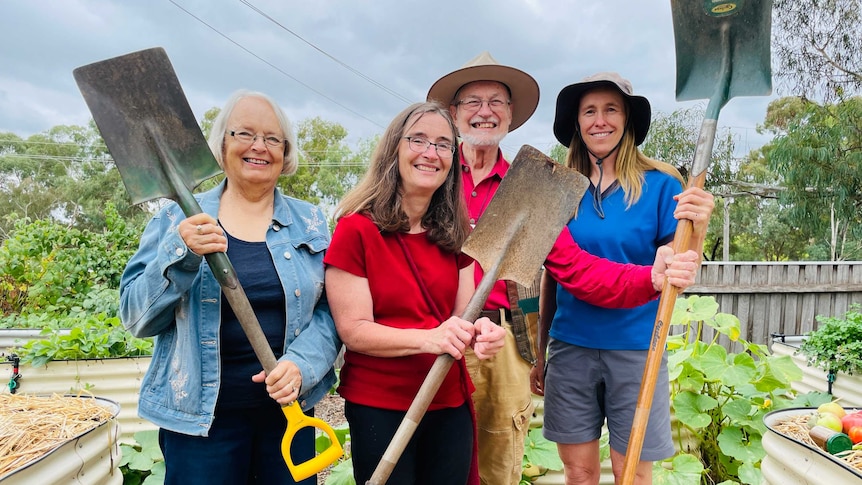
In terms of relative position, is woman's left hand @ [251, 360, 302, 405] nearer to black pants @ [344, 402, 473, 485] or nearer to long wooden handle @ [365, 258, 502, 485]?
black pants @ [344, 402, 473, 485]

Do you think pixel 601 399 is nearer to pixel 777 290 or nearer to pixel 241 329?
pixel 241 329

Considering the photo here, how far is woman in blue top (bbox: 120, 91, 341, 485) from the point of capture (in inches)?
56.9

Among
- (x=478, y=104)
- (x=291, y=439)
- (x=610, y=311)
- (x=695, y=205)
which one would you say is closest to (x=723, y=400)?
(x=610, y=311)

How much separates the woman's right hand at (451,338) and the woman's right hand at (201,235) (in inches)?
24.1

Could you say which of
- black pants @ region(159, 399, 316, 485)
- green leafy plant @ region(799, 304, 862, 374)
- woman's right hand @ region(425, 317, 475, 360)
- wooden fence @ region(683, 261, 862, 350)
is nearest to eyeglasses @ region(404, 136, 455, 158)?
woman's right hand @ region(425, 317, 475, 360)

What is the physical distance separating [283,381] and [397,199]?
61 centimetres

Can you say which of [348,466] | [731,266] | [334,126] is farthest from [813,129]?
[334,126]

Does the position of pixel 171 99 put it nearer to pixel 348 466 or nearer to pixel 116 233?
pixel 348 466

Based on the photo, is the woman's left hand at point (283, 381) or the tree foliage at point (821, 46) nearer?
the woman's left hand at point (283, 381)

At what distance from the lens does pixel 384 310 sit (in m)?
1.51

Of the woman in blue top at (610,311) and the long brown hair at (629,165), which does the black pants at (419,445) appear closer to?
the woman in blue top at (610,311)

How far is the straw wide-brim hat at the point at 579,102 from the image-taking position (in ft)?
6.18

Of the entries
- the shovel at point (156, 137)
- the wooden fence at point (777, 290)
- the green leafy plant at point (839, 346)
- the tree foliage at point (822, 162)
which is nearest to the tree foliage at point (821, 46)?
the tree foliage at point (822, 162)

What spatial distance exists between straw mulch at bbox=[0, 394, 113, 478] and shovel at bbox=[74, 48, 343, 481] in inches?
Result: 34.2
